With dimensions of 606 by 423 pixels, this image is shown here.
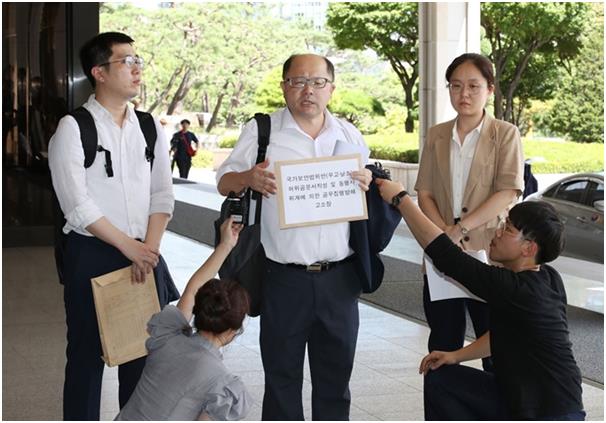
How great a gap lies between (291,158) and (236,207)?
277 millimetres

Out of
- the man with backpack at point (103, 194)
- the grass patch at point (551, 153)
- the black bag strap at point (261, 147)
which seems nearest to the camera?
the black bag strap at point (261, 147)

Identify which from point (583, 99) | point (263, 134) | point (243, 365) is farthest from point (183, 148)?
point (263, 134)

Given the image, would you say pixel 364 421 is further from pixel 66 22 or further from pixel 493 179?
pixel 66 22

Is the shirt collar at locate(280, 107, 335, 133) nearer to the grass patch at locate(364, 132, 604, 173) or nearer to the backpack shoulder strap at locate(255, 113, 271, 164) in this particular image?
the backpack shoulder strap at locate(255, 113, 271, 164)

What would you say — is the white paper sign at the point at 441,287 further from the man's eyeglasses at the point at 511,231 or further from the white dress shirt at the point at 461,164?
the man's eyeglasses at the point at 511,231

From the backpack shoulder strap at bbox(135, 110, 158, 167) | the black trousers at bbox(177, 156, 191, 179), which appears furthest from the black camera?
the black trousers at bbox(177, 156, 191, 179)

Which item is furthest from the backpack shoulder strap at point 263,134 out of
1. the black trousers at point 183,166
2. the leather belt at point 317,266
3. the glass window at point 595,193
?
the black trousers at point 183,166

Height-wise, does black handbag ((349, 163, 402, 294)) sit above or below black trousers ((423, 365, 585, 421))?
above

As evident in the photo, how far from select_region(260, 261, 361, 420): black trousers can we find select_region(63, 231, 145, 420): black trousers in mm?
595

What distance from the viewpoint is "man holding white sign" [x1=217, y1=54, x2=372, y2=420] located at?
3.79 metres

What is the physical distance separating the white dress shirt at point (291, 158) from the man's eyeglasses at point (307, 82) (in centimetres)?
16

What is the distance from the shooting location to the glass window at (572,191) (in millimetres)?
11031

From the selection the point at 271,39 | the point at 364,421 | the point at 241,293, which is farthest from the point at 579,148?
the point at 241,293

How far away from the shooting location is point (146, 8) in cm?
3594
